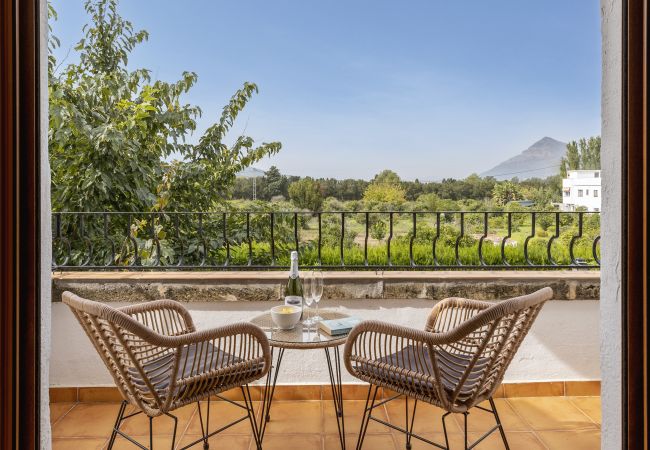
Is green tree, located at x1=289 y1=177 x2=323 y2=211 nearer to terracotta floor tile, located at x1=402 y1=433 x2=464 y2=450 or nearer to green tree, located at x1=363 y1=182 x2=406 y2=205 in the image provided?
green tree, located at x1=363 y1=182 x2=406 y2=205

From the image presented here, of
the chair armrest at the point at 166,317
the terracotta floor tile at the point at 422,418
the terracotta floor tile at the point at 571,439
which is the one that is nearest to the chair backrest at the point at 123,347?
the chair armrest at the point at 166,317

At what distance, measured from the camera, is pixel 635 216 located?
2.51 feet

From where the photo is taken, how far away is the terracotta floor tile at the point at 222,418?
2311mm

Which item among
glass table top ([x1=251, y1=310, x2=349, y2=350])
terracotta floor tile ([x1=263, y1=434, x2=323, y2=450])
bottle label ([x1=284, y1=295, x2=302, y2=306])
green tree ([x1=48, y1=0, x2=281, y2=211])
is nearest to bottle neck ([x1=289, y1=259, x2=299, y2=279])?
bottle label ([x1=284, y1=295, x2=302, y2=306])

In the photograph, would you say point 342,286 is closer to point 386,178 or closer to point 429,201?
point 429,201

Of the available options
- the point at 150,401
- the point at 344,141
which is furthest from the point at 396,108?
the point at 150,401

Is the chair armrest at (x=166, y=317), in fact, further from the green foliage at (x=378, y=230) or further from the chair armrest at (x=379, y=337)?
the green foliage at (x=378, y=230)

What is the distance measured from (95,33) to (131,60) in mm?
430

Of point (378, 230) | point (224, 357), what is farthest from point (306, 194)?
point (224, 357)

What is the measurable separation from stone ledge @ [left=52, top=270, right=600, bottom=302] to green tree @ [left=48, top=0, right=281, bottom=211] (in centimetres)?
148

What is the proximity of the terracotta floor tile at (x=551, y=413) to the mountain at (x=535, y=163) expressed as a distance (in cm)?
489

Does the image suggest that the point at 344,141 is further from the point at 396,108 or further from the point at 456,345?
the point at 456,345

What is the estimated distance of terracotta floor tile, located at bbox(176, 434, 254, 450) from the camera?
2154 mm
